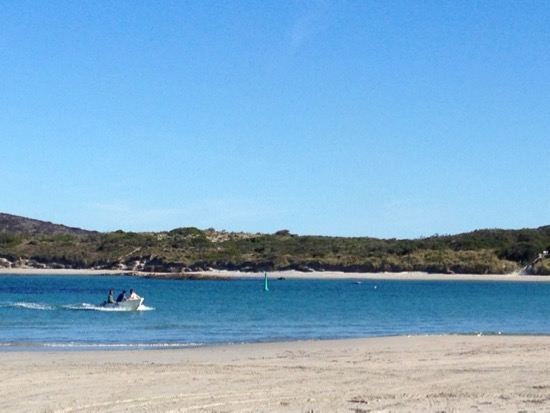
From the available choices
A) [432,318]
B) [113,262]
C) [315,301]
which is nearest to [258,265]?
[113,262]

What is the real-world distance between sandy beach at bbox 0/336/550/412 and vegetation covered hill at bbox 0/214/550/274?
77983 millimetres

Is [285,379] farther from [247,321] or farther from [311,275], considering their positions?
[311,275]

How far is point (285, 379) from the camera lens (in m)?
17.0

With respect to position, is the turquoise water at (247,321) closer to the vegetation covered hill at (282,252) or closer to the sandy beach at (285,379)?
the sandy beach at (285,379)

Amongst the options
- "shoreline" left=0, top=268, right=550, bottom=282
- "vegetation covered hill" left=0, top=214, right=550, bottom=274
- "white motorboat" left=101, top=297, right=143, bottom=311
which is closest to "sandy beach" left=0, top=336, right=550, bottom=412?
"white motorboat" left=101, top=297, right=143, bottom=311

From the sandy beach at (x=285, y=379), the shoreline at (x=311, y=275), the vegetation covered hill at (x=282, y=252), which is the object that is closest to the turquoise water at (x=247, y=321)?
the sandy beach at (x=285, y=379)

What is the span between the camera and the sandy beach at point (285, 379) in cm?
1400

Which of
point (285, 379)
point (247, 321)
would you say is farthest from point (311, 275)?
point (285, 379)

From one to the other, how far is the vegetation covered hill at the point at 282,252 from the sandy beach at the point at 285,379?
7798 cm

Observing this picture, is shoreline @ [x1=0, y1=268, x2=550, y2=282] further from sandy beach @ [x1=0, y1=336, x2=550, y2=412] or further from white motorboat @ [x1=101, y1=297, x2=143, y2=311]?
sandy beach @ [x1=0, y1=336, x2=550, y2=412]

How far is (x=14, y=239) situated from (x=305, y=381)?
389ft

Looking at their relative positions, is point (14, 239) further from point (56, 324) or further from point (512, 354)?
point (512, 354)

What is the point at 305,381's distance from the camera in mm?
16734

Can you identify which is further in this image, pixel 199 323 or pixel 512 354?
pixel 199 323
